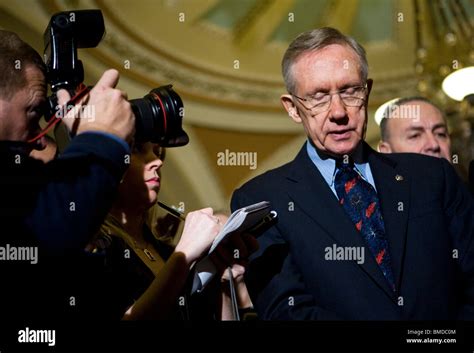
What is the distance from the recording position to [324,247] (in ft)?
6.07

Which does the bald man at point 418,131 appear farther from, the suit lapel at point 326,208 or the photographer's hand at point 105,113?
the photographer's hand at point 105,113

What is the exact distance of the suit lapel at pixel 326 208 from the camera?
183 cm

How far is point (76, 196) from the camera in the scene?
1422 mm

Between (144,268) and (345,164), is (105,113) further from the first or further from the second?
(345,164)

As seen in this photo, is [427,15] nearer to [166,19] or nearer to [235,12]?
[235,12]

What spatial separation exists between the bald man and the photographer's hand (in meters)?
1.31

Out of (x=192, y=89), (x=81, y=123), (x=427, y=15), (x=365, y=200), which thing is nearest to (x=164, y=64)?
(x=192, y=89)

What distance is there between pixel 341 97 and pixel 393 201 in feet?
0.88

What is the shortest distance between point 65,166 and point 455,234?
0.91 meters

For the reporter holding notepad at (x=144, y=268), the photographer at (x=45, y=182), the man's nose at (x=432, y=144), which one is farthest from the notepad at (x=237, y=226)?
the man's nose at (x=432, y=144)

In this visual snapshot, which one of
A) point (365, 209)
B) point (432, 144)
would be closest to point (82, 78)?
Result: point (365, 209)

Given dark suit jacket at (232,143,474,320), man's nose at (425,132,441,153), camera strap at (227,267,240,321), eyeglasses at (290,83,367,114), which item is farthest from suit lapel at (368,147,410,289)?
man's nose at (425,132,441,153)

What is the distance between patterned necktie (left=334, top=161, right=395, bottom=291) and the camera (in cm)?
188

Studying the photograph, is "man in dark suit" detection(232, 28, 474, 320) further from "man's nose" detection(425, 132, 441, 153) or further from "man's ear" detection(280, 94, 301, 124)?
"man's nose" detection(425, 132, 441, 153)
